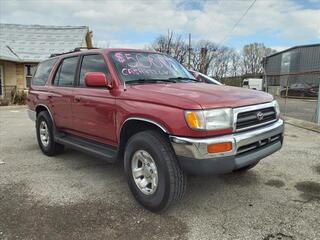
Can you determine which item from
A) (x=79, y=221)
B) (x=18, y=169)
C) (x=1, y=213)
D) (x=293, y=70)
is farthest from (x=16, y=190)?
(x=293, y=70)

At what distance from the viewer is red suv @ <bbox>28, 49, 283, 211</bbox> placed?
3068 mm

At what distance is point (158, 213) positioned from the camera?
348cm

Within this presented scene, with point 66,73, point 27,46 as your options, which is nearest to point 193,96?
point 66,73

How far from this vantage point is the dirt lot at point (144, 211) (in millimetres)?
3111

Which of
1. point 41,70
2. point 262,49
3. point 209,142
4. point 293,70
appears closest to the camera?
point 209,142

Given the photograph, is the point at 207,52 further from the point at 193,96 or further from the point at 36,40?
the point at 193,96

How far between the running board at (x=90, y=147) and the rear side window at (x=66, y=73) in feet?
2.88

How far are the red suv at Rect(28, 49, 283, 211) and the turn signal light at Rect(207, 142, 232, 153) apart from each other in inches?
0.4

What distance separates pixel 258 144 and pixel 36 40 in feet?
67.1

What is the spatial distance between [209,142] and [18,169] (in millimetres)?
A: 3577

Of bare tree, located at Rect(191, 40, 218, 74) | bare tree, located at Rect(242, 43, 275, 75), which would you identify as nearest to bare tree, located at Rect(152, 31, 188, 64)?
bare tree, located at Rect(191, 40, 218, 74)

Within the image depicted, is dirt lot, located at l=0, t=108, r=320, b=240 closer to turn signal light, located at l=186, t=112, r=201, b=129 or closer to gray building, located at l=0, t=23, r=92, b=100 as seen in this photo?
turn signal light, located at l=186, t=112, r=201, b=129

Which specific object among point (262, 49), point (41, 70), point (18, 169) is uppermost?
point (262, 49)

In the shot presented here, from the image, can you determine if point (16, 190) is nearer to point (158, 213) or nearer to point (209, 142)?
point (158, 213)
